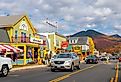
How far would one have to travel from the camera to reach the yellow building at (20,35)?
4729cm

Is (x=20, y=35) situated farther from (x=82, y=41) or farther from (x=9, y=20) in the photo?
(x=82, y=41)

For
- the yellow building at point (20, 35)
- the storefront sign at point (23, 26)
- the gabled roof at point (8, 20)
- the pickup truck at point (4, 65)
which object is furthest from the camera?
the storefront sign at point (23, 26)

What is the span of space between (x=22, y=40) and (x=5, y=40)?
346 centimetres

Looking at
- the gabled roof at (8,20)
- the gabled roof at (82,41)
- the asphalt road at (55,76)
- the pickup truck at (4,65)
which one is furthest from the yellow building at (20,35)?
the gabled roof at (82,41)

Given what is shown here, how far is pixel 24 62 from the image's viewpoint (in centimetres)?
4688

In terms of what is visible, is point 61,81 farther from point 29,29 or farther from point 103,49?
point 103,49

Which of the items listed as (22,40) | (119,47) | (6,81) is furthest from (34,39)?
(119,47)

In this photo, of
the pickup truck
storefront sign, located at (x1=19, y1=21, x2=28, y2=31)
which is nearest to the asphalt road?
the pickup truck

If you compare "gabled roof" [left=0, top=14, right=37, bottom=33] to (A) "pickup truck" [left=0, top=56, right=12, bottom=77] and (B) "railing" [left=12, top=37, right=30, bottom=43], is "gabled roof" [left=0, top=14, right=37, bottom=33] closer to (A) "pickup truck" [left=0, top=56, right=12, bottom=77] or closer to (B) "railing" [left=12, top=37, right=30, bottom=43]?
(B) "railing" [left=12, top=37, right=30, bottom=43]

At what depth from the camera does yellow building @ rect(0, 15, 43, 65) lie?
155 ft

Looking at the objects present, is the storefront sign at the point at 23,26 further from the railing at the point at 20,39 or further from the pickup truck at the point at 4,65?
the pickup truck at the point at 4,65

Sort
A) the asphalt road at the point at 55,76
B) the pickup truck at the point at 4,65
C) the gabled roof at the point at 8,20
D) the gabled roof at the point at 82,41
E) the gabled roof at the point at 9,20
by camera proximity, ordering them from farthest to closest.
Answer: the gabled roof at the point at 82,41 < the gabled roof at the point at 8,20 < the gabled roof at the point at 9,20 < the pickup truck at the point at 4,65 < the asphalt road at the point at 55,76

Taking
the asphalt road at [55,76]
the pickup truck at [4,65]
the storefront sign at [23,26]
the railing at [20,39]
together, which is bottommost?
the asphalt road at [55,76]

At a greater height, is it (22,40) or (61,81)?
(22,40)
